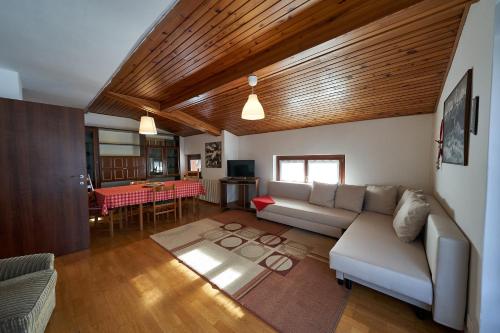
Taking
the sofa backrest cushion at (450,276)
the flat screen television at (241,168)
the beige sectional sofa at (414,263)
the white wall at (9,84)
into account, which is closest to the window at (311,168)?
the flat screen television at (241,168)

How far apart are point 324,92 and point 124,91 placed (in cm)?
311

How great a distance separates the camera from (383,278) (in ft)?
4.85

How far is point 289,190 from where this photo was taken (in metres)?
3.84

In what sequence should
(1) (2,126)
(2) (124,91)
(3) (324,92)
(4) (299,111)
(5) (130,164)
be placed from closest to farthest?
1. (1) (2,126)
2. (3) (324,92)
3. (2) (124,91)
4. (4) (299,111)
5. (5) (130,164)

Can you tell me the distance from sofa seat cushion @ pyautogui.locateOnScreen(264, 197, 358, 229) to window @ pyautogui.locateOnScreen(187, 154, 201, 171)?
10.5ft

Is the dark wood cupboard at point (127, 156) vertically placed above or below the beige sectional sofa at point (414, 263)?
above

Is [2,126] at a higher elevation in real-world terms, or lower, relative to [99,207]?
higher

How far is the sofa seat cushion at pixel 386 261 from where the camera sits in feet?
4.49

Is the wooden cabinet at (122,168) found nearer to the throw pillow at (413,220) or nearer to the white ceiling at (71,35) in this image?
the white ceiling at (71,35)

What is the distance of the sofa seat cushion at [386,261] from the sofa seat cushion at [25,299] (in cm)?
219

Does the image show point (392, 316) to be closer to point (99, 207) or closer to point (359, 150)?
point (359, 150)

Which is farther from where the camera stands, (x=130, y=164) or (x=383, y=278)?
(x=130, y=164)

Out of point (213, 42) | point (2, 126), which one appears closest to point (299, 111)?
point (213, 42)

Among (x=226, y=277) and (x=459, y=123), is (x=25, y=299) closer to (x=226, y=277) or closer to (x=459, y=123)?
(x=226, y=277)
